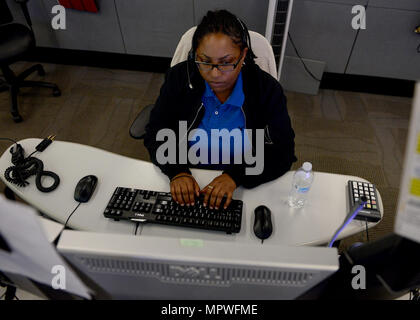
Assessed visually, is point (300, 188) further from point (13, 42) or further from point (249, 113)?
point (13, 42)

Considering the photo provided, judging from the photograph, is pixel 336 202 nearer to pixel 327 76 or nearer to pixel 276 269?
pixel 276 269

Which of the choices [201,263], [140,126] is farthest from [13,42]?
[201,263]

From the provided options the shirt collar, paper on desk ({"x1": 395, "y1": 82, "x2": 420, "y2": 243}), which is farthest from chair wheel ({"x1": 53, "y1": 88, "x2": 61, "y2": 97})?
paper on desk ({"x1": 395, "y1": 82, "x2": 420, "y2": 243})

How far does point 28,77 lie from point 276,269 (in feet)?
10.5

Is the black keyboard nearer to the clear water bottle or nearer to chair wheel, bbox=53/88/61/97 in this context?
the clear water bottle

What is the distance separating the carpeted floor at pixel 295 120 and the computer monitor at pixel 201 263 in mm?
1696

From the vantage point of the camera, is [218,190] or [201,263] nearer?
[201,263]

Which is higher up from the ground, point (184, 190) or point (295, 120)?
point (184, 190)

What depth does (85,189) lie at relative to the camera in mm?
1018

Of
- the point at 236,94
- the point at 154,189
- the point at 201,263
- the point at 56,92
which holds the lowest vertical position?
the point at 56,92

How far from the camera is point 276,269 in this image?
46 cm

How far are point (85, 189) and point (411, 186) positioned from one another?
3.10 ft

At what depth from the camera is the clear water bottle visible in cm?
102

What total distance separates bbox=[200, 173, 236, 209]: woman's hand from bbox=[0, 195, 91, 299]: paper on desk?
522mm
